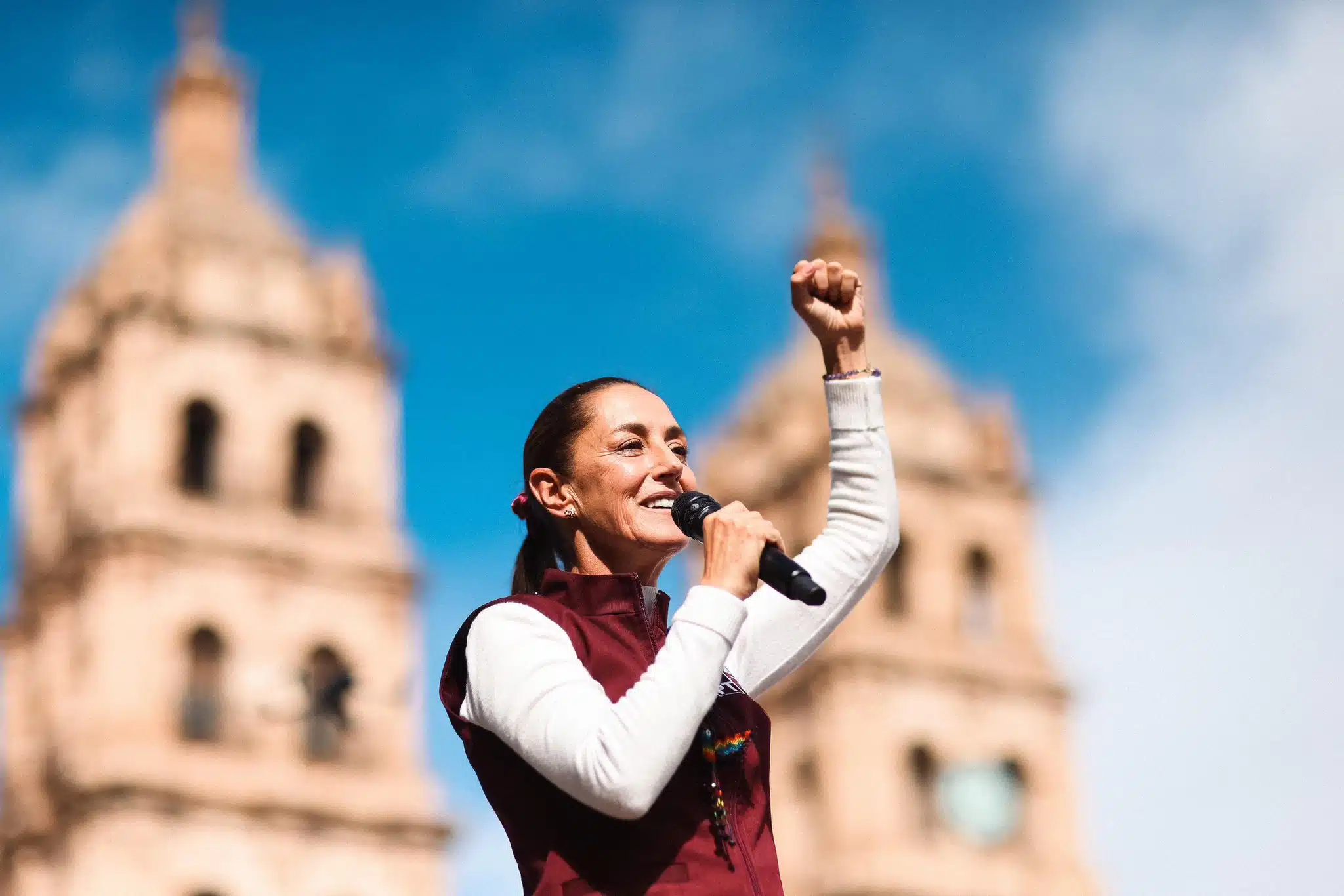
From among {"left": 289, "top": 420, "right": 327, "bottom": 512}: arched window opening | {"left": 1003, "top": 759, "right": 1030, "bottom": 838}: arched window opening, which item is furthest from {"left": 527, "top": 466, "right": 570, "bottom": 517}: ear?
{"left": 1003, "top": 759, "right": 1030, "bottom": 838}: arched window opening

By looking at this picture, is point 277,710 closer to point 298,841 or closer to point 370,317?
point 298,841

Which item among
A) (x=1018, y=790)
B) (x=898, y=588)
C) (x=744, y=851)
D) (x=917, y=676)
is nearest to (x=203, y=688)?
(x=917, y=676)

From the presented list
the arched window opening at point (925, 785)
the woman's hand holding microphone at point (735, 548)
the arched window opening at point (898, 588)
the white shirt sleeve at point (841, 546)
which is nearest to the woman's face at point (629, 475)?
the woman's hand holding microphone at point (735, 548)

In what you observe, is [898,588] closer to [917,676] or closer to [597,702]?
[917,676]

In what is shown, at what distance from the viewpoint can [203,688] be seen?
38125 millimetres

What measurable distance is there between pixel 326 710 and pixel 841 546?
33.0m

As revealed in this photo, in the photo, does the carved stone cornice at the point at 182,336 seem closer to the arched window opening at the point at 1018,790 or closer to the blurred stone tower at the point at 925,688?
the blurred stone tower at the point at 925,688

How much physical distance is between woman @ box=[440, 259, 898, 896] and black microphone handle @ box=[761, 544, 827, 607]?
0.03 meters

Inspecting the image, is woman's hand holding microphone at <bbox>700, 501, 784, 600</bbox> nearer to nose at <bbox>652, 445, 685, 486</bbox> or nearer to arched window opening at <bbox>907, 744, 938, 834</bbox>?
nose at <bbox>652, 445, 685, 486</bbox>

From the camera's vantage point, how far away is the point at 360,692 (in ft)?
128

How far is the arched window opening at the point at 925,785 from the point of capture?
43.7 m

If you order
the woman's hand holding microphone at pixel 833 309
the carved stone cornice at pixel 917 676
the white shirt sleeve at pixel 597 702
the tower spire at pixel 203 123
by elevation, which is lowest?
the white shirt sleeve at pixel 597 702

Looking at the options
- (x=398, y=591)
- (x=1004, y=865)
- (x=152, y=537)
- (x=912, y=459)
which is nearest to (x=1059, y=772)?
(x=1004, y=865)

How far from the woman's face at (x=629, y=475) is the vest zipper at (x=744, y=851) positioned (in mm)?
507
